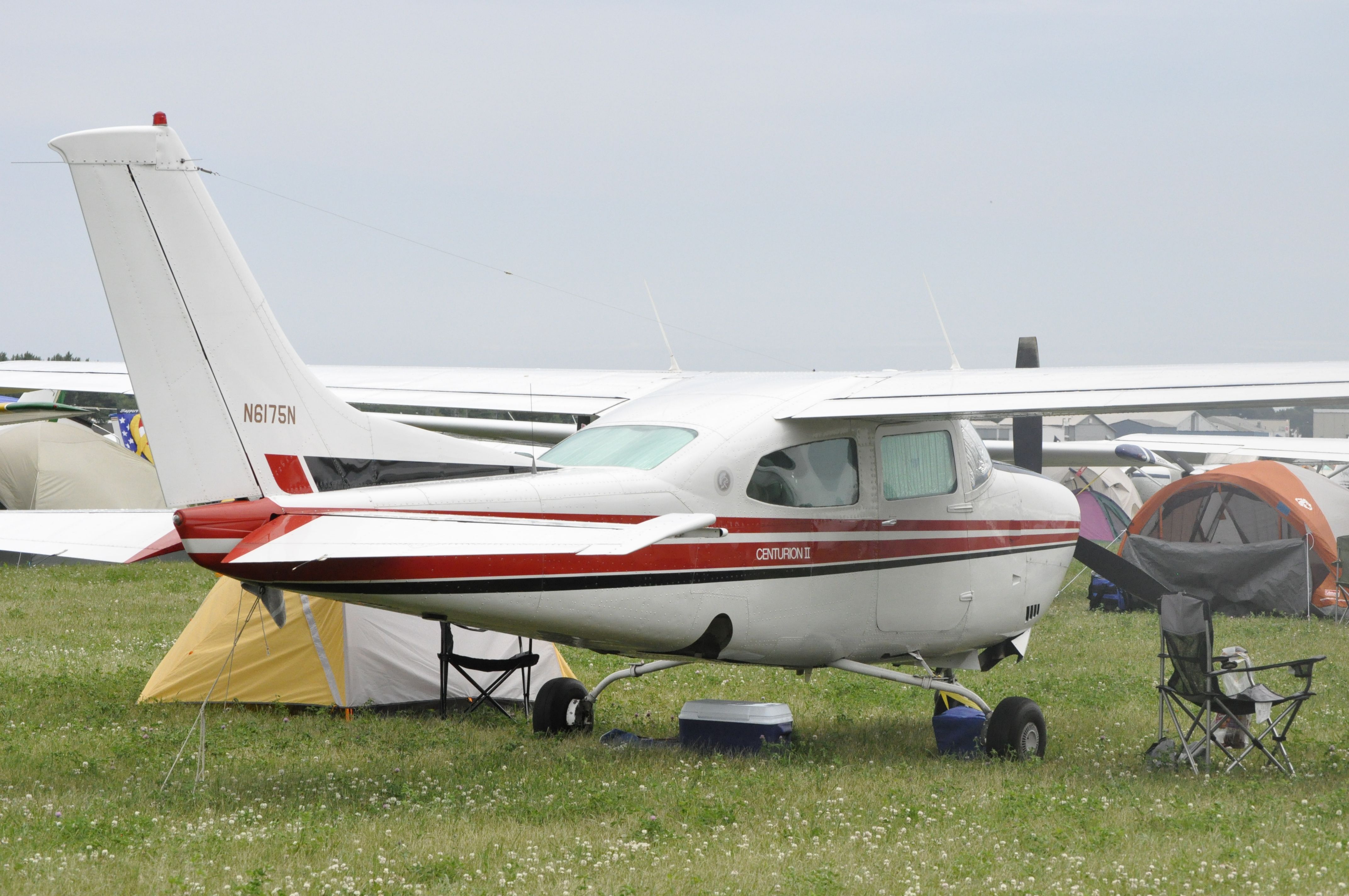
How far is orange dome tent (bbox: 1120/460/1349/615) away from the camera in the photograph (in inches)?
657

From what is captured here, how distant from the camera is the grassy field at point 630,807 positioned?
17.3ft

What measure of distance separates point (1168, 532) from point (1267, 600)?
2161 mm

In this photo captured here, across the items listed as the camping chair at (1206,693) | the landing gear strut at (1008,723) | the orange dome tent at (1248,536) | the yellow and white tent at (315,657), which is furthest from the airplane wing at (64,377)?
the orange dome tent at (1248,536)

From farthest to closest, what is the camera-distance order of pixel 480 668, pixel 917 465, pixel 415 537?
1. pixel 480 668
2. pixel 917 465
3. pixel 415 537

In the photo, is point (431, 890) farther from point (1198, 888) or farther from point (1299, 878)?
point (1299, 878)

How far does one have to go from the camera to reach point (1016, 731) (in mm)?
8102

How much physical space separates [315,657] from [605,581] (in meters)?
4.01

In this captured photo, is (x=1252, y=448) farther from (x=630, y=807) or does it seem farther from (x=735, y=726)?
(x=630, y=807)

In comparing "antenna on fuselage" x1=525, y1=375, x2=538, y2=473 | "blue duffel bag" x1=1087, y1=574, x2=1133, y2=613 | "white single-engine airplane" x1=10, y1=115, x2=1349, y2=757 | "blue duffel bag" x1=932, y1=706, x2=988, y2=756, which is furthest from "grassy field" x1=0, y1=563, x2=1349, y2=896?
"blue duffel bag" x1=1087, y1=574, x2=1133, y2=613

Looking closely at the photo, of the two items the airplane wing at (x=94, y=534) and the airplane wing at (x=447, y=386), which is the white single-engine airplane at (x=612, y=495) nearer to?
the airplane wing at (x=94, y=534)

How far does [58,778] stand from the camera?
7164 mm

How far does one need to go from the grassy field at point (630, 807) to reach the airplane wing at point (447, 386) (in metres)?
2.32

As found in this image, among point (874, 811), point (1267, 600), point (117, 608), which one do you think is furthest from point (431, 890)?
point (1267, 600)

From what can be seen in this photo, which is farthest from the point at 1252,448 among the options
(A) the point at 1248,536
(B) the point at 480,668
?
(B) the point at 480,668
